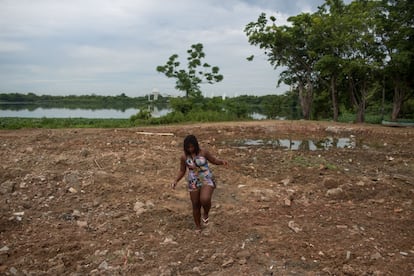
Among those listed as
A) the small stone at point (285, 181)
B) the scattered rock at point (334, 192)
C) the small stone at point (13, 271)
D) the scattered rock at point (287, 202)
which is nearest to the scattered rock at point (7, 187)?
the small stone at point (13, 271)

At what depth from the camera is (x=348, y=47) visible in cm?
1561

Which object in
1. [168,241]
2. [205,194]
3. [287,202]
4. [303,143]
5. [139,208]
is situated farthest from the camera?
[303,143]

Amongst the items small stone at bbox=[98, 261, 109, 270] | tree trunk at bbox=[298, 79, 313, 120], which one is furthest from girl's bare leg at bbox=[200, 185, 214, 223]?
tree trunk at bbox=[298, 79, 313, 120]

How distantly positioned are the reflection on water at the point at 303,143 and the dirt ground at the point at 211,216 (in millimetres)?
2494

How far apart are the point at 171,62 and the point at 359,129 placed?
10309 millimetres

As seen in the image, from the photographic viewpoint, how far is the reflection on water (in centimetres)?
1068

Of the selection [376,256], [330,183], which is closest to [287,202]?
[330,183]

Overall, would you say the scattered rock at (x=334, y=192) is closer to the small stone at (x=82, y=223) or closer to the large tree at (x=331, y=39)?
the small stone at (x=82, y=223)

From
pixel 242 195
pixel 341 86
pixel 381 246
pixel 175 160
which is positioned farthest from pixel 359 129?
pixel 381 246

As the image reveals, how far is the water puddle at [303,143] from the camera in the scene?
35.0ft

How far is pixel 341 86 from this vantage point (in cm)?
1908

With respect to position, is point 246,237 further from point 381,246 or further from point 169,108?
point 169,108

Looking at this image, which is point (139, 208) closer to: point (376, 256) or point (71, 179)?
point (71, 179)

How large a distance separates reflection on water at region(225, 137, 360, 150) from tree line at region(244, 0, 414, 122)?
14.8ft
